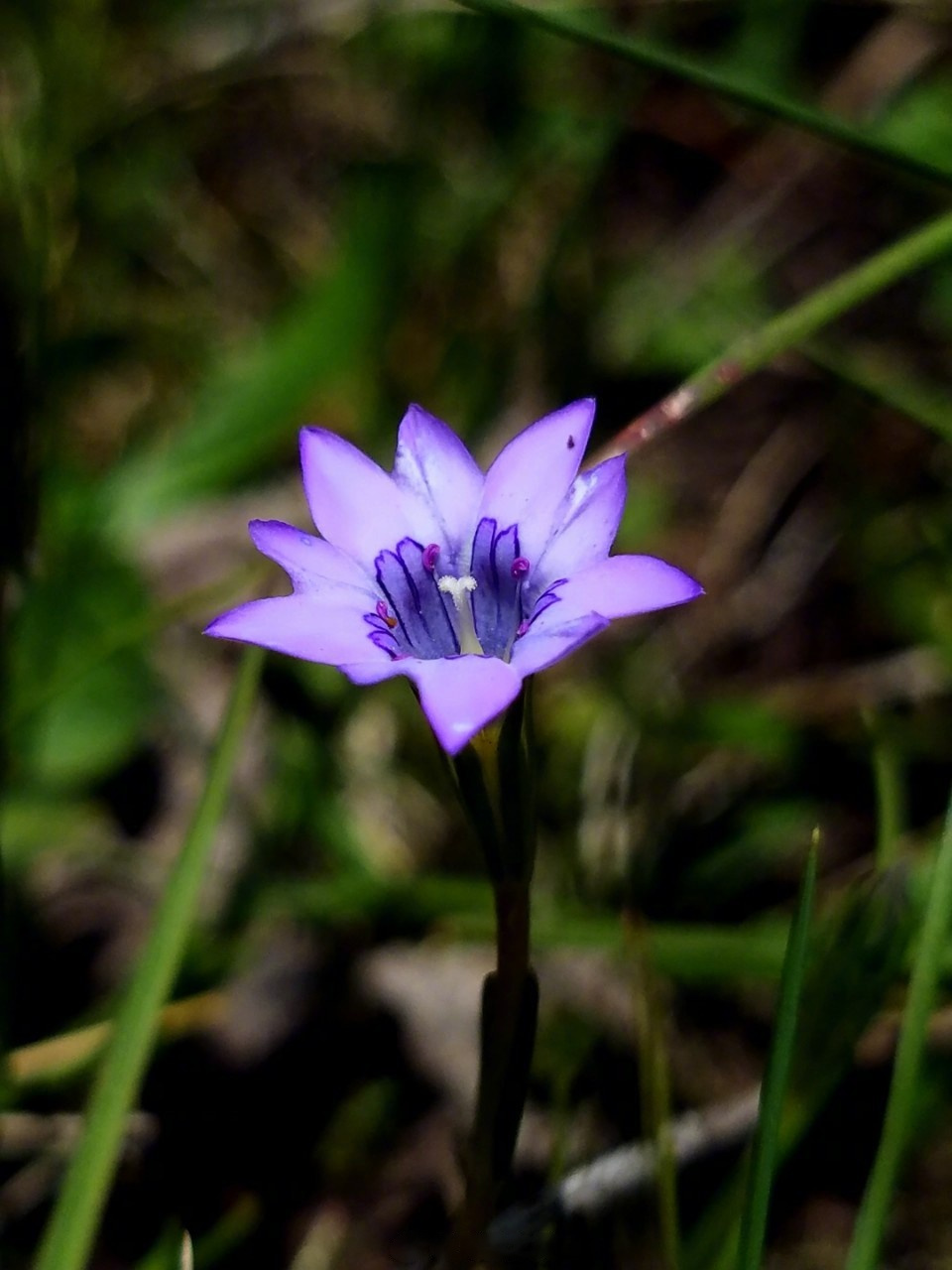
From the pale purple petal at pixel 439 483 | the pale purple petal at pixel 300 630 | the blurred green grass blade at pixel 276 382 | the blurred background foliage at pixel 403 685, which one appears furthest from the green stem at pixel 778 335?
the blurred green grass blade at pixel 276 382

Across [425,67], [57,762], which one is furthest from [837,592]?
[425,67]

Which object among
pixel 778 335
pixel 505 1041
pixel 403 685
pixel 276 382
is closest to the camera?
pixel 505 1041

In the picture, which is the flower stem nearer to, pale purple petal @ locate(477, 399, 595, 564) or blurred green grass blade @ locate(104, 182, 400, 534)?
pale purple petal @ locate(477, 399, 595, 564)

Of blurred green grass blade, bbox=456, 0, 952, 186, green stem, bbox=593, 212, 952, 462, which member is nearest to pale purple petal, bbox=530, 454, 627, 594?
green stem, bbox=593, 212, 952, 462

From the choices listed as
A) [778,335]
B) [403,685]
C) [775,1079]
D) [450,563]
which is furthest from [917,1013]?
[403,685]

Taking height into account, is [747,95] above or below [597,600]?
above

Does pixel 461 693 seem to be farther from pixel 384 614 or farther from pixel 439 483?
pixel 439 483

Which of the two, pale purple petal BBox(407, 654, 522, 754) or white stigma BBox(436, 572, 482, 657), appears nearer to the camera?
pale purple petal BBox(407, 654, 522, 754)
